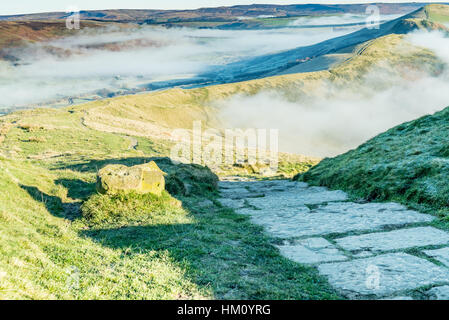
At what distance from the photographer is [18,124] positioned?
31797mm

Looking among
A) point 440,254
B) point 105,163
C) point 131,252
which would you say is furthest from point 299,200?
point 105,163

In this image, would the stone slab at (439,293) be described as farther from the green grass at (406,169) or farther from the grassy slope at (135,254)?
the green grass at (406,169)

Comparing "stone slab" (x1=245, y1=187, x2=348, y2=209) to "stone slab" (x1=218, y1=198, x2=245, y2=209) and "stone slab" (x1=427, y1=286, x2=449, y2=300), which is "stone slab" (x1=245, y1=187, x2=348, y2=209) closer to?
"stone slab" (x1=218, y1=198, x2=245, y2=209)

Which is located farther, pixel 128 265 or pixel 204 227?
pixel 204 227

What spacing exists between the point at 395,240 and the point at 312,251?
1311 mm

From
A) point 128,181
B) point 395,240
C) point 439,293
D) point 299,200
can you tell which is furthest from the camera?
point 299,200

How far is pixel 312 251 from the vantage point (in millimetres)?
6336

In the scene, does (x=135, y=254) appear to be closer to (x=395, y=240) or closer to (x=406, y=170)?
(x=395, y=240)

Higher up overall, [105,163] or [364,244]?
[364,244]

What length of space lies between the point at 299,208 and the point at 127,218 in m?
3.89

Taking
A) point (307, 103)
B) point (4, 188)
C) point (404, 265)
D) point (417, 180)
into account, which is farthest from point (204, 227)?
point (307, 103)

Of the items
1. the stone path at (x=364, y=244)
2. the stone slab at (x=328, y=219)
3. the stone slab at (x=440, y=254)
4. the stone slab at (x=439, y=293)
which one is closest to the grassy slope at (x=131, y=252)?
the stone path at (x=364, y=244)

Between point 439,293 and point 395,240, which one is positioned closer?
point 439,293
